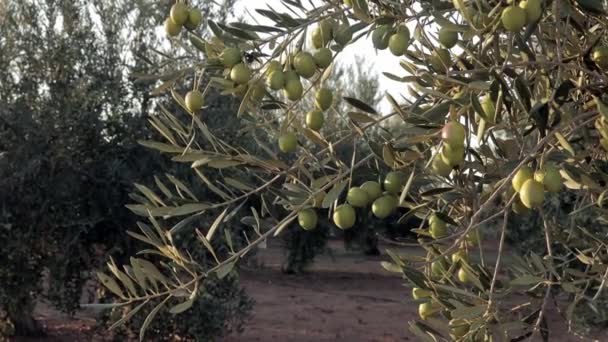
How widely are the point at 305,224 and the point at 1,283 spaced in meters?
6.33

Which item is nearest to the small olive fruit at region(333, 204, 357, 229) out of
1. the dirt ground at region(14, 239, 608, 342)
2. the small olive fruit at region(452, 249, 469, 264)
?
the small olive fruit at region(452, 249, 469, 264)

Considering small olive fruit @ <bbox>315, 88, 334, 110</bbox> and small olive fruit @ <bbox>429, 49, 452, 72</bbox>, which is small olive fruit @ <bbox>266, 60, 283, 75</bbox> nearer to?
small olive fruit @ <bbox>315, 88, 334, 110</bbox>

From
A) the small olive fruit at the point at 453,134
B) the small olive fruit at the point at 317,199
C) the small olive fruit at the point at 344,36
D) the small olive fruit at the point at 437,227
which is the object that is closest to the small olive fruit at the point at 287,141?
the small olive fruit at the point at 317,199

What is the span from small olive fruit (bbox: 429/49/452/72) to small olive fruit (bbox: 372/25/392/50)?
86mm

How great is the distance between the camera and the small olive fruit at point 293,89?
1.39m

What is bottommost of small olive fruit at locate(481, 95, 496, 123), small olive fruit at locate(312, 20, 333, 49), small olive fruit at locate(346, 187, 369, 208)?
small olive fruit at locate(346, 187, 369, 208)

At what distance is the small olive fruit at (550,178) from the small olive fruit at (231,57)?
0.52 metres

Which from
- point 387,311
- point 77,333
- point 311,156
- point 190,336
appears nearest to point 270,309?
point 387,311

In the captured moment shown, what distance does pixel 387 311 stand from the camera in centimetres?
1198

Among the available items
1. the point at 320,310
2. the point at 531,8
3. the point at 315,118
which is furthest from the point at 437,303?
the point at 320,310

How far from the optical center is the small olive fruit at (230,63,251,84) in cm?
141

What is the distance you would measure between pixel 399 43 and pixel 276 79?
0.20 metres

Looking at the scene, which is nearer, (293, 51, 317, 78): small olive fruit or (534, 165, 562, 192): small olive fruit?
(534, 165, 562, 192): small olive fruit

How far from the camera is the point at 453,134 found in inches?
46.4
